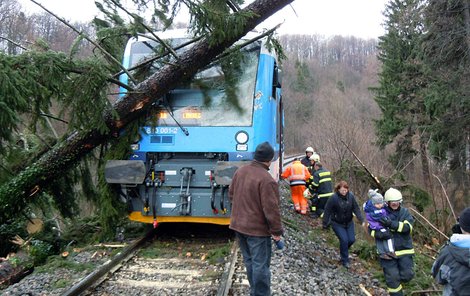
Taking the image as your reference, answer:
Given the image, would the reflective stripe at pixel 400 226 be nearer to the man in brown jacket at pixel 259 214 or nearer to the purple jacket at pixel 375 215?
the purple jacket at pixel 375 215

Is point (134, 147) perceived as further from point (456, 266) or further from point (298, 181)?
point (456, 266)

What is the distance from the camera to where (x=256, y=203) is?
4.11 m

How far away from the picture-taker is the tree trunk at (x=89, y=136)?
18.1ft

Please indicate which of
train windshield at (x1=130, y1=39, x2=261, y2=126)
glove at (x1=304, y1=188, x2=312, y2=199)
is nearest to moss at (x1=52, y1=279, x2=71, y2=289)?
train windshield at (x1=130, y1=39, x2=261, y2=126)

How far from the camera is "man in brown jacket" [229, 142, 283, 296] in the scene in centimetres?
402

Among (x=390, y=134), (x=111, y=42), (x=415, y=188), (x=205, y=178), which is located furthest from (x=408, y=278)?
(x=390, y=134)

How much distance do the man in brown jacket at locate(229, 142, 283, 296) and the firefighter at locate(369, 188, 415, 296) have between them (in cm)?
179

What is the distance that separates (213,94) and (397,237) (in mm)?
3293

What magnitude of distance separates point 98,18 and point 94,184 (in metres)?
2.75

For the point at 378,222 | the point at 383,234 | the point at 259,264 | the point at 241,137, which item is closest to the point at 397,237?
the point at 383,234

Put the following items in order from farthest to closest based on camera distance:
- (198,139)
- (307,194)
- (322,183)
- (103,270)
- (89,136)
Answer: (307,194) → (322,183) → (198,139) → (89,136) → (103,270)

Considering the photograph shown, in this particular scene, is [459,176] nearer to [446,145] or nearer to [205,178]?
[446,145]

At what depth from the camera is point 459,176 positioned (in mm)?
16188

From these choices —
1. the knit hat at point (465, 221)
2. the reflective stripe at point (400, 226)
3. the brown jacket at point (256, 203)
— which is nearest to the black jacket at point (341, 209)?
the reflective stripe at point (400, 226)
